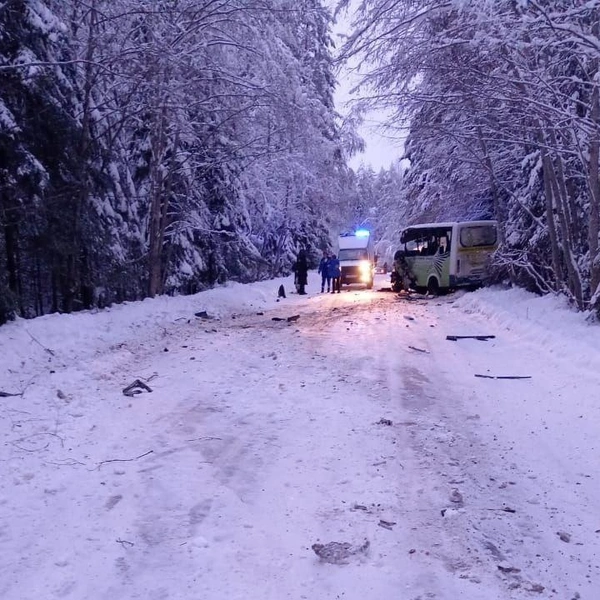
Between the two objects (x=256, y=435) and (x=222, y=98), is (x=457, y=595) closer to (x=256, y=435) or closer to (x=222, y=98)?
(x=256, y=435)

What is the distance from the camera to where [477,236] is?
2120cm

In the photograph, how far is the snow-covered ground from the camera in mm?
3451

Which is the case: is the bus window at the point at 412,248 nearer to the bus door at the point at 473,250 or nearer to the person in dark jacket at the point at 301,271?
the bus door at the point at 473,250

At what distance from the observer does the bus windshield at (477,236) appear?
2108 centimetres

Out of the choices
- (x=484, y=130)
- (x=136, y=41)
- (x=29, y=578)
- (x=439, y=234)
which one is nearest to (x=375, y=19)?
(x=484, y=130)

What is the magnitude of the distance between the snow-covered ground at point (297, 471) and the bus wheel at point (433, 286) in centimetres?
1204

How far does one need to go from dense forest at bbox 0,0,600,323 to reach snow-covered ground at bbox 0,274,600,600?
3393mm

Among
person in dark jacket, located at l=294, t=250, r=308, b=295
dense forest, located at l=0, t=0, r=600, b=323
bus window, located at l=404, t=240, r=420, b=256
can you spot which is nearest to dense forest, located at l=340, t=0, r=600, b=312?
dense forest, located at l=0, t=0, r=600, b=323

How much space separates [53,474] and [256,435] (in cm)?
197

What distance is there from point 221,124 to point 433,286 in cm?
1101

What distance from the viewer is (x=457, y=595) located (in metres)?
3.23

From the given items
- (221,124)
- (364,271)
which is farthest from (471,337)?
(364,271)

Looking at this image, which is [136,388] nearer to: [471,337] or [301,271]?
[471,337]

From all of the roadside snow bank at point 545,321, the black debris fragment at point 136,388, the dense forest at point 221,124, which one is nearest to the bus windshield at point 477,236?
the dense forest at point 221,124
